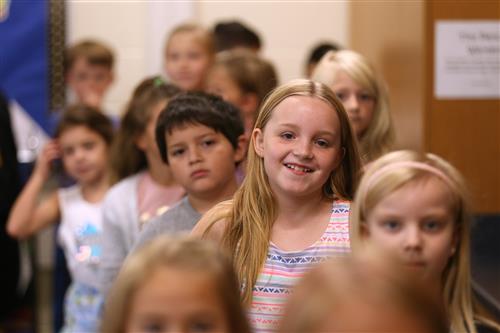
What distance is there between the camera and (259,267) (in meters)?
2.60

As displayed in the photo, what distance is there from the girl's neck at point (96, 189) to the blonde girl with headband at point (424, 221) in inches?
87.0

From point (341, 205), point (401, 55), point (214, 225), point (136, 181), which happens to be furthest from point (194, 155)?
point (401, 55)

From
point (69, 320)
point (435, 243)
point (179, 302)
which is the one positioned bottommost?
point (69, 320)

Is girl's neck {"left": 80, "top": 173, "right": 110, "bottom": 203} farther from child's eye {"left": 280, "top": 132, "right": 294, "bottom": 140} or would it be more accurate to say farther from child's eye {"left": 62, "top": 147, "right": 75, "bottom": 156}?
child's eye {"left": 280, "top": 132, "right": 294, "bottom": 140}

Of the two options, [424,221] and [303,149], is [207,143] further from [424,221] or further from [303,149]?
[424,221]

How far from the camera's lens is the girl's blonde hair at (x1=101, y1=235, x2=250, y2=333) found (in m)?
1.64

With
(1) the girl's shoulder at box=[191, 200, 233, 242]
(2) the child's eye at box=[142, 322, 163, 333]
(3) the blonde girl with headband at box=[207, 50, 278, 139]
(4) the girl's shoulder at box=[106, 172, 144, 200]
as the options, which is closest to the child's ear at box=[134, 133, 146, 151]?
(4) the girl's shoulder at box=[106, 172, 144, 200]

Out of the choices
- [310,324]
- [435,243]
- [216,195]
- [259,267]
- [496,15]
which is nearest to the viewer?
[310,324]

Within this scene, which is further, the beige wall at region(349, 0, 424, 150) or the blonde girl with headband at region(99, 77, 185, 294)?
the beige wall at region(349, 0, 424, 150)

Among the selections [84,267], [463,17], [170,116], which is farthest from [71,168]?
[463,17]

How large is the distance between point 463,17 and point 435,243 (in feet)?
6.43

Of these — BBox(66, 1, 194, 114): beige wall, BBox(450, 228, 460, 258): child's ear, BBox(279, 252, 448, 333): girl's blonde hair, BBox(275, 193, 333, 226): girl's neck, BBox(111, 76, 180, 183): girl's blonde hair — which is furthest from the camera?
BBox(66, 1, 194, 114): beige wall

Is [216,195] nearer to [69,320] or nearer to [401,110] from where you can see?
[69,320]

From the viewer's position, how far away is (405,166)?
242cm
